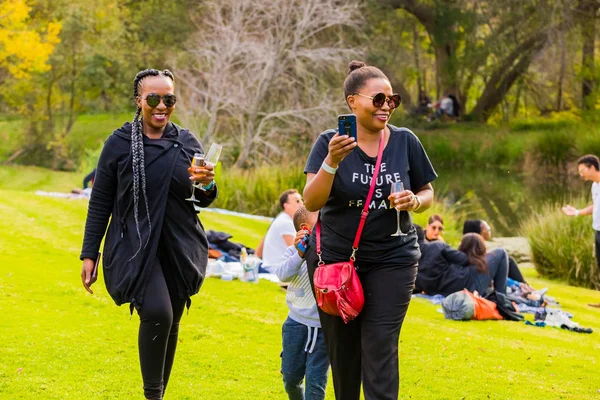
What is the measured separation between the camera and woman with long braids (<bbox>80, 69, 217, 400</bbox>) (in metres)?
3.94

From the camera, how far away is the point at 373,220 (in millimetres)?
3627

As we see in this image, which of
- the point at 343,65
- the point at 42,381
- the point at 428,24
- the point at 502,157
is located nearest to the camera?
the point at 42,381

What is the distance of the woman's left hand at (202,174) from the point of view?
3.93 m

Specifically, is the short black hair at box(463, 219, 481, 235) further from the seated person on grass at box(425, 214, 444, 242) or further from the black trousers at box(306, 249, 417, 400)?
the black trousers at box(306, 249, 417, 400)

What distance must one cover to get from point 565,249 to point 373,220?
9.93 meters

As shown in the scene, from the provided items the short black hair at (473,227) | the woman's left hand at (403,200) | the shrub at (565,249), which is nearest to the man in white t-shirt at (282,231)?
the short black hair at (473,227)

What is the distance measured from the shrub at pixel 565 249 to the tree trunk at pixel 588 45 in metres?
21.8

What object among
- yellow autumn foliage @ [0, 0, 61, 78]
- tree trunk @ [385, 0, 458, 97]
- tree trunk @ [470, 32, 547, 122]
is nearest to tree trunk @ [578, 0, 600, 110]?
tree trunk @ [470, 32, 547, 122]

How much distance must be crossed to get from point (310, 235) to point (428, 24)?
33497 millimetres

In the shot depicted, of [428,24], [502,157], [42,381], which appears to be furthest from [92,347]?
[428,24]

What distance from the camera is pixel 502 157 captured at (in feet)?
109

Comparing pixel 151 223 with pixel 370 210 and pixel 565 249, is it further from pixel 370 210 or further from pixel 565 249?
pixel 565 249

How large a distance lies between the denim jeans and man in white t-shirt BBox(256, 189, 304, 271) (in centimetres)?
312

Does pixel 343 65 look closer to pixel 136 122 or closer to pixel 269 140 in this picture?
pixel 269 140
